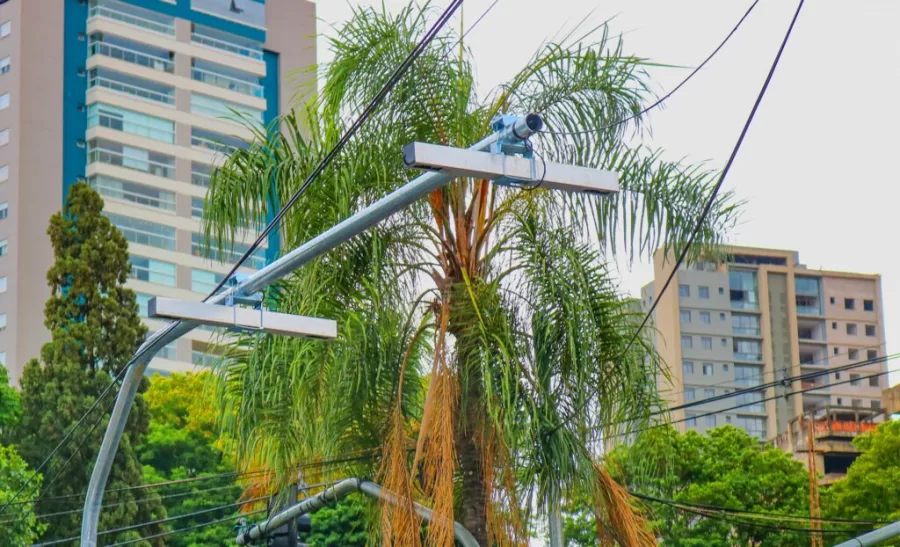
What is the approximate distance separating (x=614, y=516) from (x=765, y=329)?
102 metres

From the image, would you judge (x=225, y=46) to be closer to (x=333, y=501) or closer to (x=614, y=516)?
(x=333, y=501)

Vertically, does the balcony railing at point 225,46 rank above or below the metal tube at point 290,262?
above

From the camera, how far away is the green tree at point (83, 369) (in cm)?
4816

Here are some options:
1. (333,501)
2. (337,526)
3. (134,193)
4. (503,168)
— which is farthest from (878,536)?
(134,193)

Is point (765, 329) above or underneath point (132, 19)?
underneath

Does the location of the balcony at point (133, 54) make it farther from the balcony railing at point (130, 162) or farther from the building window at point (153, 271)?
the building window at point (153, 271)

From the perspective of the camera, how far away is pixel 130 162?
303 ft

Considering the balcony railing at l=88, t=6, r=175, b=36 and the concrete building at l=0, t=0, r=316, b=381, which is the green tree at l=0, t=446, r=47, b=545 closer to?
the concrete building at l=0, t=0, r=316, b=381

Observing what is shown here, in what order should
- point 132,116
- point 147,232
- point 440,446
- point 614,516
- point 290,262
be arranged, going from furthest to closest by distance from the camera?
point 132,116 → point 147,232 → point 614,516 → point 440,446 → point 290,262

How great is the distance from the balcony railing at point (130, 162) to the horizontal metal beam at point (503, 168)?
83.0 meters

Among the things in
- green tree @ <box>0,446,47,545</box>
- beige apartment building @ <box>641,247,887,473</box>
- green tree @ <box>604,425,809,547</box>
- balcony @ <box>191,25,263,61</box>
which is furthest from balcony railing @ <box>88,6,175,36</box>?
green tree @ <box>0,446,47,545</box>

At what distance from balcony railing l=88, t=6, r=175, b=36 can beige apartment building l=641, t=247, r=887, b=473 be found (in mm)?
37365

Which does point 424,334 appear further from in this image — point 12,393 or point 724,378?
point 724,378

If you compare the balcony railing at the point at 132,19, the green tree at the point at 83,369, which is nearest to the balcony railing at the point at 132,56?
the balcony railing at the point at 132,19
